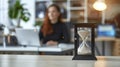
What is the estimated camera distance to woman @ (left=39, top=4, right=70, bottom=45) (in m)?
4.45

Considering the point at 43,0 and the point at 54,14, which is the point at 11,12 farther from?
the point at 54,14

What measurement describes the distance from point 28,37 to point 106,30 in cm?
291

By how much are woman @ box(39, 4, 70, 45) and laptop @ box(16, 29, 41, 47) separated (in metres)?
0.50

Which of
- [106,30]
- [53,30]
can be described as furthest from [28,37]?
[106,30]

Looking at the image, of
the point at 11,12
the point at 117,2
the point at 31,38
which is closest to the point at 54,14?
the point at 31,38

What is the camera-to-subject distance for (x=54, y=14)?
176 inches

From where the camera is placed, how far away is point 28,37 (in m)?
3.96

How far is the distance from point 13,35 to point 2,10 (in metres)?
3.33

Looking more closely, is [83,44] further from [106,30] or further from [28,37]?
[106,30]

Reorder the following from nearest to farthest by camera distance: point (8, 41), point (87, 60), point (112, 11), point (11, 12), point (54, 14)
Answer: point (87, 60) < point (8, 41) < point (54, 14) < point (11, 12) < point (112, 11)

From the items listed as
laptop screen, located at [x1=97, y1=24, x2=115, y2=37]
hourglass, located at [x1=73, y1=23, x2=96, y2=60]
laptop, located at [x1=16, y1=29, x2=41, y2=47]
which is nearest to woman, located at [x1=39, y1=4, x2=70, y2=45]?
laptop, located at [x1=16, y1=29, x2=41, y2=47]

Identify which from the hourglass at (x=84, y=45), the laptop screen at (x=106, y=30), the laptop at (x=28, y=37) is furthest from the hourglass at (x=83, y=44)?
the laptop screen at (x=106, y=30)

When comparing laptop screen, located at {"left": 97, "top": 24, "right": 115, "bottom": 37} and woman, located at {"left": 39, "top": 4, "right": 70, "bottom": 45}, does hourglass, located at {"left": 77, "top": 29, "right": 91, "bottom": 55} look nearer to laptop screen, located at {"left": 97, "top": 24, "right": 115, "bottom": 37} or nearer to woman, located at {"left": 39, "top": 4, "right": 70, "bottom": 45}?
woman, located at {"left": 39, "top": 4, "right": 70, "bottom": 45}

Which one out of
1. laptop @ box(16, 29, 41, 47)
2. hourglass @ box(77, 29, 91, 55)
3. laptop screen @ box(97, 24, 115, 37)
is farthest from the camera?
laptop screen @ box(97, 24, 115, 37)
